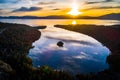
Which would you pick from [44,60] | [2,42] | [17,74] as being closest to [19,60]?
[17,74]

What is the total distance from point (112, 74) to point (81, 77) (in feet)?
22.0

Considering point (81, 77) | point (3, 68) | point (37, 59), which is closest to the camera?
point (3, 68)

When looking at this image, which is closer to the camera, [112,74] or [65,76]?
[65,76]

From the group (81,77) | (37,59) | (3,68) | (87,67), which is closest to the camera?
(3,68)

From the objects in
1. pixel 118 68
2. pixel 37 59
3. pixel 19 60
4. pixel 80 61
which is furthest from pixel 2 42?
pixel 118 68

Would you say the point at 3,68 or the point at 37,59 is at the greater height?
the point at 3,68

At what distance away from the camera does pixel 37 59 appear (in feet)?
217

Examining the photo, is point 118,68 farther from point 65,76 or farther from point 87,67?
point 65,76

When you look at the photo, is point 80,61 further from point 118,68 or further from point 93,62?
point 118,68

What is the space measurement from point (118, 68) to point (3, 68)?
74.4 feet

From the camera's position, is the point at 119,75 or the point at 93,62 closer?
the point at 119,75

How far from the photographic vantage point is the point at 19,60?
150ft

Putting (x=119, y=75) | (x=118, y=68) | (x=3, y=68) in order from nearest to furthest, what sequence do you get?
(x=3, y=68) → (x=119, y=75) → (x=118, y=68)

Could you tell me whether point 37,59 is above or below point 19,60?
below
